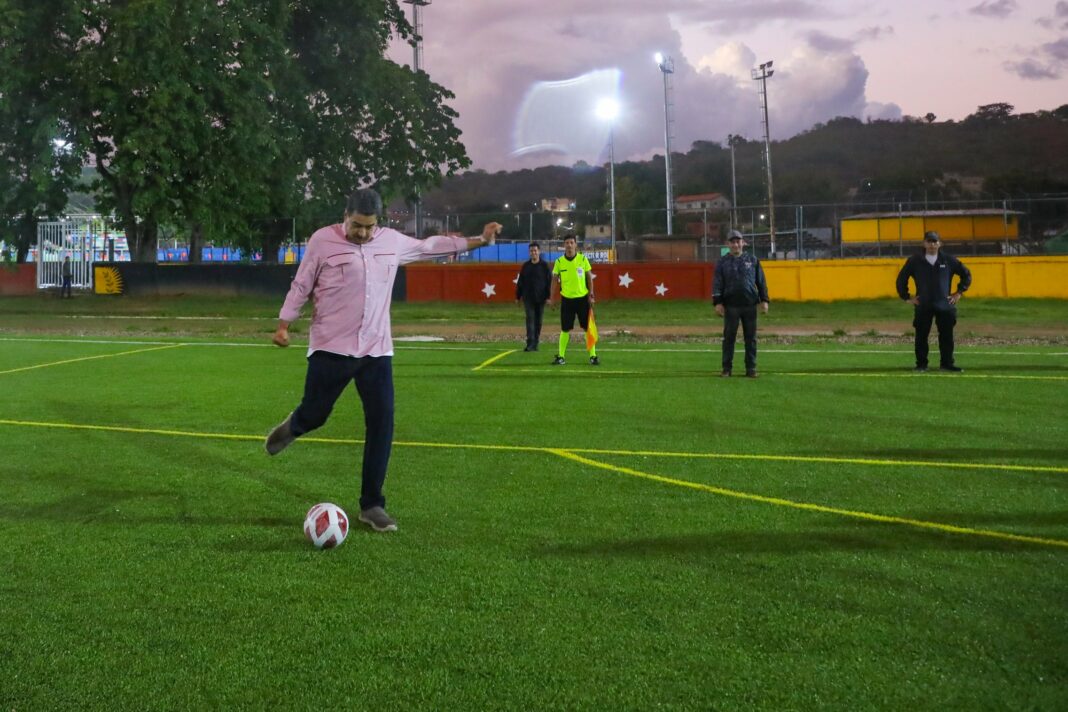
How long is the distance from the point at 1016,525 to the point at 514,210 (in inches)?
1423

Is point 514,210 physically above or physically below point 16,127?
below

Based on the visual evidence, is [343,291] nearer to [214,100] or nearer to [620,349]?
[620,349]

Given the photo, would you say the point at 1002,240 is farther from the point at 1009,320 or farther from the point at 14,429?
the point at 14,429

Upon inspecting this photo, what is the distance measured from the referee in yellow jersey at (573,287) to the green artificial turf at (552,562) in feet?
18.6

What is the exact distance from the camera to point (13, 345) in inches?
873

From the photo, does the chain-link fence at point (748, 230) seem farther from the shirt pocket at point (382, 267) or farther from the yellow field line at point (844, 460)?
the shirt pocket at point (382, 267)

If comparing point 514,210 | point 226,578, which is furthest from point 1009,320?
point 226,578

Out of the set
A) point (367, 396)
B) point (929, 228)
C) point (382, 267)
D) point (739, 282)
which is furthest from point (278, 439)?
point (929, 228)


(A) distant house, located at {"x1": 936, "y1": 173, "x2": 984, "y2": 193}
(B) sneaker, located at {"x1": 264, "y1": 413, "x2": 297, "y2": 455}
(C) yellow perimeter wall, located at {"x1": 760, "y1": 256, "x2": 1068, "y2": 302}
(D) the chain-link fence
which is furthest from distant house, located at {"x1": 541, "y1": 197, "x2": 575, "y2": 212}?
(A) distant house, located at {"x1": 936, "y1": 173, "x2": 984, "y2": 193}

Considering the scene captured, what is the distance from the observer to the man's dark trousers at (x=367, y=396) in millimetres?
6418

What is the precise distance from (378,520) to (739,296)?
9.55 meters

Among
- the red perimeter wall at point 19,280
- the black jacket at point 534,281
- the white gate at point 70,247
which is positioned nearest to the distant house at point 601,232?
the white gate at point 70,247

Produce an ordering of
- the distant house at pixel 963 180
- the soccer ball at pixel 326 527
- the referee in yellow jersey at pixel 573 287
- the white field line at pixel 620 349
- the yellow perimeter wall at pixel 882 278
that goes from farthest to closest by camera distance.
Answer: the distant house at pixel 963 180 → the yellow perimeter wall at pixel 882 278 → the white field line at pixel 620 349 → the referee in yellow jersey at pixel 573 287 → the soccer ball at pixel 326 527

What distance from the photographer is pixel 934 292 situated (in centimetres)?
1548
